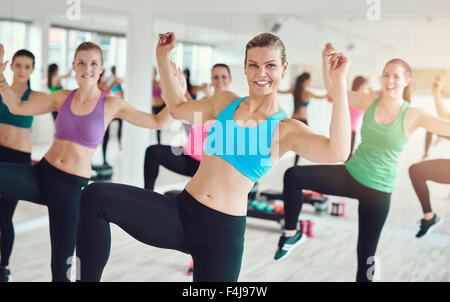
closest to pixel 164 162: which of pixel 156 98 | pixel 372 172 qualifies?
pixel 372 172

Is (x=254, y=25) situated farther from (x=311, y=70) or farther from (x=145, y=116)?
(x=145, y=116)

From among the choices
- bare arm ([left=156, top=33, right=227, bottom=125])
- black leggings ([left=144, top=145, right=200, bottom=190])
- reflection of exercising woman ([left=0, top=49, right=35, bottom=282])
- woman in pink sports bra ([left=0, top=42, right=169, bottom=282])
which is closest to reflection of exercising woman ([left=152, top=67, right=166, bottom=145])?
reflection of exercising woman ([left=0, top=49, right=35, bottom=282])

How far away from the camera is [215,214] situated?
7.49 ft

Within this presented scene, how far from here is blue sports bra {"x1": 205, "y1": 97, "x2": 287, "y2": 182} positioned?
2232 mm

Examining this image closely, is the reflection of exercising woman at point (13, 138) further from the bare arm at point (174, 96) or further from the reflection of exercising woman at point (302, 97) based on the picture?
the reflection of exercising woman at point (302, 97)

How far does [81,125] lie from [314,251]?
2873 mm

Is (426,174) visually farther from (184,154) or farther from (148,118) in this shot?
(148,118)

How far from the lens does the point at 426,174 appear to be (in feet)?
12.6

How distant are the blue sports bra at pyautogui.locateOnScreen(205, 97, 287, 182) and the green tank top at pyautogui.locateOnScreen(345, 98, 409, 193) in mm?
1202

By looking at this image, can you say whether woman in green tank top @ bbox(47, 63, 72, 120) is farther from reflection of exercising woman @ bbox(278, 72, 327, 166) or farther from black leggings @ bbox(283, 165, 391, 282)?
black leggings @ bbox(283, 165, 391, 282)

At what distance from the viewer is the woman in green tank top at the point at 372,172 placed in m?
3.24

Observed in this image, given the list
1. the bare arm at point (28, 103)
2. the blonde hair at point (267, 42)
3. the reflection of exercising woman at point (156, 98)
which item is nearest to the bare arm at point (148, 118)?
the bare arm at point (28, 103)
